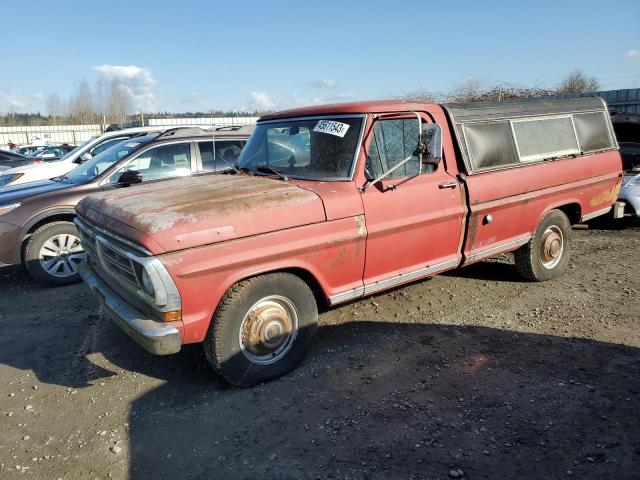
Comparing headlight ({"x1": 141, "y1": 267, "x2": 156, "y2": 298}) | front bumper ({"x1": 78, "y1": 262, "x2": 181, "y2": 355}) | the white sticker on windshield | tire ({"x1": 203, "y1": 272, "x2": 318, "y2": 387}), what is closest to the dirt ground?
tire ({"x1": 203, "y1": 272, "x2": 318, "y2": 387})

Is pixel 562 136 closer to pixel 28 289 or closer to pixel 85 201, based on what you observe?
pixel 85 201

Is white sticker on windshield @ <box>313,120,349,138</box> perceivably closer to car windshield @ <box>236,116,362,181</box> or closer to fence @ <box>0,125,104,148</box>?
car windshield @ <box>236,116,362,181</box>

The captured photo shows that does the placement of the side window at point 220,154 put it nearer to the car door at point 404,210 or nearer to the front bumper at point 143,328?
the car door at point 404,210

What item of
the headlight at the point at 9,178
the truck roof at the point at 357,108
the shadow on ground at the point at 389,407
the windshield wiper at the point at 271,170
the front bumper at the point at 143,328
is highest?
the truck roof at the point at 357,108

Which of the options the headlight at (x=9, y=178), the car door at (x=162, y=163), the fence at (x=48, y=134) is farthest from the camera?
the fence at (x=48, y=134)

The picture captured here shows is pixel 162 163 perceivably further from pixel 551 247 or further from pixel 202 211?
pixel 551 247

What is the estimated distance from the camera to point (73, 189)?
20.1 feet

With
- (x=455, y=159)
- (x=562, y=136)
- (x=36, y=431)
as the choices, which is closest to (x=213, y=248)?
(x=36, y=431)

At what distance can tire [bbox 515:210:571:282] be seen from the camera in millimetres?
5426

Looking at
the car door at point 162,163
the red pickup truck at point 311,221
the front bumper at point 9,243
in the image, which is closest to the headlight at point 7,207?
the front bumper at point 9,243

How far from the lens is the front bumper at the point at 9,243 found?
221 inches

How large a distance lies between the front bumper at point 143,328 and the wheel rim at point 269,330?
1.80ft

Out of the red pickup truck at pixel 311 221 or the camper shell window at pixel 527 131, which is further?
the camper shell window at pixel 527 131

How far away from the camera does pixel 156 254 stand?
118 inches
